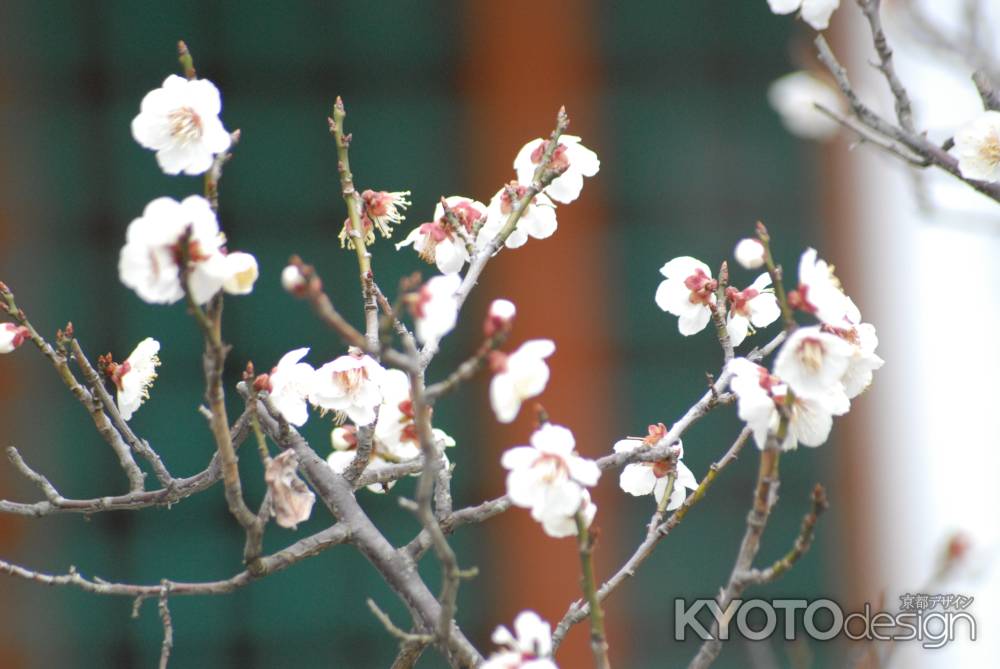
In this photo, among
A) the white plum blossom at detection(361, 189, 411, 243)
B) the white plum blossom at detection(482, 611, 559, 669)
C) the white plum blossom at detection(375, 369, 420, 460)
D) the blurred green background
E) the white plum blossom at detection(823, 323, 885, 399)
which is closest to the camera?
the white plum blossom at detection(482, 611, 559, 669)

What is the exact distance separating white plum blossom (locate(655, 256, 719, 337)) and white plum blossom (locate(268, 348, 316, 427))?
10.7 inches

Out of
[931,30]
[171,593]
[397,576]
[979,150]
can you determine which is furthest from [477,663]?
[931,30]

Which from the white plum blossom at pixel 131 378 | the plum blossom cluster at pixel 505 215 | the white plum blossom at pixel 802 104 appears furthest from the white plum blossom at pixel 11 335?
the white plum blossom at pixel 802 104

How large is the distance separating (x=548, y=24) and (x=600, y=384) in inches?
32.5

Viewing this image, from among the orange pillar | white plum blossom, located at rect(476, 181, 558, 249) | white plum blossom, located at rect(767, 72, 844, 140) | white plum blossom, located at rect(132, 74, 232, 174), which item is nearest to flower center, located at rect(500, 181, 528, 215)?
white plum blossom, located at rect(476, 181, 558, 249)

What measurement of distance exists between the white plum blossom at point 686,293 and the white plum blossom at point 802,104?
39.9 inches

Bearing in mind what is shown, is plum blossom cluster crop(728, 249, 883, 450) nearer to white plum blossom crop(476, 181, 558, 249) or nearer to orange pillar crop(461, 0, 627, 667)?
white plum blossom crop(476, 181, 558, 249)

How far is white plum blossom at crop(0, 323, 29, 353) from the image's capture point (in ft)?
2.68

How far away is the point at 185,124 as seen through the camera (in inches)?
29.2

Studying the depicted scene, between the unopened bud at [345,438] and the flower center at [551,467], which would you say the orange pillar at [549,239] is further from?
the flower center at [551,467]

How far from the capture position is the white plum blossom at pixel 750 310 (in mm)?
862

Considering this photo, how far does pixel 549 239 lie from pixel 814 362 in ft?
6.19

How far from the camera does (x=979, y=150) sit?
2.80 feet

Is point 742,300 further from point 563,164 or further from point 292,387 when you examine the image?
point 292,387
